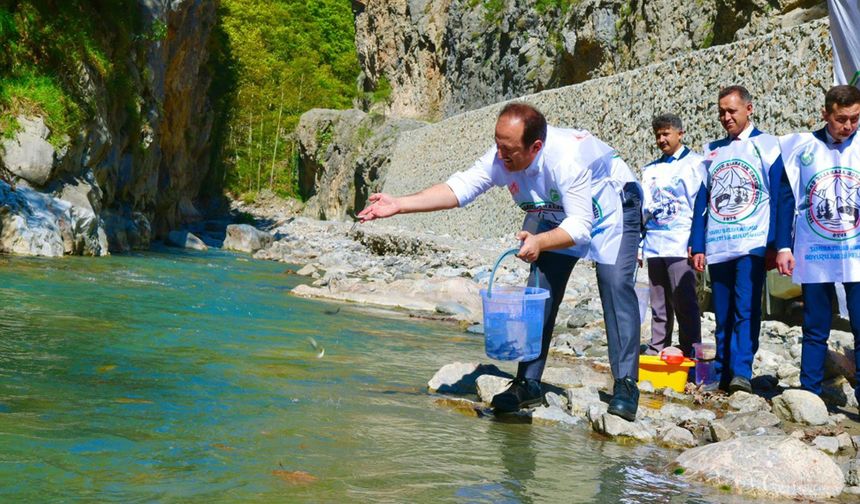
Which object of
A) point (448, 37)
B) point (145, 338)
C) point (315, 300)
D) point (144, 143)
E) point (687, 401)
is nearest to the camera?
point (687, 401)

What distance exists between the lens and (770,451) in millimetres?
2877

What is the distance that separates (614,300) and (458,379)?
103 cm

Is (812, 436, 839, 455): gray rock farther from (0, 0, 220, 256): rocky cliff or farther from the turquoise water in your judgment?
(0, 0, 220, 256): rocky cliff

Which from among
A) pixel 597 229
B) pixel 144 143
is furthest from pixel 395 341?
pixel 144 143

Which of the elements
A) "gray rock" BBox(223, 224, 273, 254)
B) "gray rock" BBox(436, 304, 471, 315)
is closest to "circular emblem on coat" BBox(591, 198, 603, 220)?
"gray rock" BBox(436, 304, 471, 315)

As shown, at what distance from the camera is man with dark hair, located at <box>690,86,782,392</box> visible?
179 inches

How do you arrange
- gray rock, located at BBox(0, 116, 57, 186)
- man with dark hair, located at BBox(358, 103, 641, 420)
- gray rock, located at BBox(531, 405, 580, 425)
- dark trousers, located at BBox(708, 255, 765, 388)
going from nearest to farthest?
1. man with dark hair, located at BBox(358, 103, 641, 420)
2. gray rock, located at BBox(531, 405, 580, 425)
3. dark trousers, located at BBox(708, 255, 765, 388)
4. gray rock, located at BBox(0, 116, 57, 186)

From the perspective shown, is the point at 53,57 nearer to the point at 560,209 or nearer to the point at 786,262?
the point at 560,209

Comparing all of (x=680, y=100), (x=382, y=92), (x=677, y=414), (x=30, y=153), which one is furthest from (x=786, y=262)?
(x=382, y=92)

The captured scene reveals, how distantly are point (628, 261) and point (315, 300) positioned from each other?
19.9 feet

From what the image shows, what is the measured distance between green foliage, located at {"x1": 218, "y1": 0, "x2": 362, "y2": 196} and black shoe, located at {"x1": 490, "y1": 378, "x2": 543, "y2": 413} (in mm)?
34625

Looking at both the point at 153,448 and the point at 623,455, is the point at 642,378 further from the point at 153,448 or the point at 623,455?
the point at 153,448

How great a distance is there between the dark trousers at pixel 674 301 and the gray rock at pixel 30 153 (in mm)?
10643

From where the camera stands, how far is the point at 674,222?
5.14 metres
